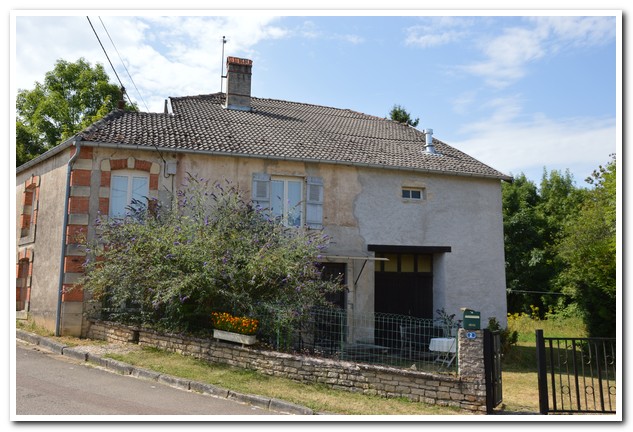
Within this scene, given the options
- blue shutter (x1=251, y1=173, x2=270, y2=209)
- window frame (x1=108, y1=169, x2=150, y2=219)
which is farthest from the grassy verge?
blue shutter (x1=251, y1=173, x2=270, y2=209)

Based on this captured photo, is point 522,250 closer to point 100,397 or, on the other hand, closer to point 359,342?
point 359,342

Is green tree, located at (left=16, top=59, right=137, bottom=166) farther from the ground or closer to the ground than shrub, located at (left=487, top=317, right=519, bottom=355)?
farther from the ground

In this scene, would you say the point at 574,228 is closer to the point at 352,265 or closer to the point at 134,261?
the point at 352,265

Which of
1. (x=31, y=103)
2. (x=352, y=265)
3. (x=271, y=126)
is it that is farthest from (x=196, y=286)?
(x=31, y=103)

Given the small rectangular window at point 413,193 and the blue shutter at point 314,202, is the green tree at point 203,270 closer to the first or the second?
the blue shutter at point 314,202

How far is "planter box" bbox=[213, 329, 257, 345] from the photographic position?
31.3 ft

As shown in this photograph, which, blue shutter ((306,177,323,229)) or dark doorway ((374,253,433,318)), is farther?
dark doorway ((374,253,433,318))

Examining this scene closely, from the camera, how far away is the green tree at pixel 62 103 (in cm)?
2603

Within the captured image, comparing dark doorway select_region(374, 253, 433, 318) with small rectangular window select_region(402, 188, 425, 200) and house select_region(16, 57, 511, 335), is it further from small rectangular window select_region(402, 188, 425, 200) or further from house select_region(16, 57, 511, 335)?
small rectangular window select_region(402, 188, 425, 200)

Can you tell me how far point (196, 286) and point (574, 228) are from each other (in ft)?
55.4

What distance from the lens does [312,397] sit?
8047 millimetres

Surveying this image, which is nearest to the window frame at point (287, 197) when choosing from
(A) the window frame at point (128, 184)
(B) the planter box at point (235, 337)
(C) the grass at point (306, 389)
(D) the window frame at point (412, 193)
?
(D) the window frame at point (412, 193)

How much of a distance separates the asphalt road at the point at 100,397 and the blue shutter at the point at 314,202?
656cm

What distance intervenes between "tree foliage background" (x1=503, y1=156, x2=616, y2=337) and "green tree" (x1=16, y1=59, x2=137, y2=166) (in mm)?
21610
